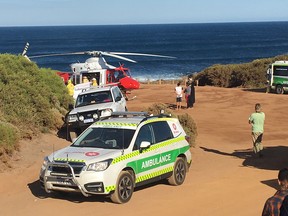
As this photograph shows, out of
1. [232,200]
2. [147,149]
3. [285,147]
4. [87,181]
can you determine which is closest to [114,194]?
[87,181]

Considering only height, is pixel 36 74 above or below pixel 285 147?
above

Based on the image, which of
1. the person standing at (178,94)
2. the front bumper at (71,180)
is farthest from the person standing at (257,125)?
the person standing at (178,94)

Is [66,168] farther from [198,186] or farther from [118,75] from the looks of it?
[118,75]

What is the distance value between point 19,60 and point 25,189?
8.19 meters

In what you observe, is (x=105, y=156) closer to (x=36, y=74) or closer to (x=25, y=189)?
(x=25, y=189)

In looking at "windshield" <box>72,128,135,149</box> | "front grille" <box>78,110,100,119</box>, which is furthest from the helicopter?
"windshield" <box>72,128,135,149</box>

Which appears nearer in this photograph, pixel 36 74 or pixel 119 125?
pixel 119 125

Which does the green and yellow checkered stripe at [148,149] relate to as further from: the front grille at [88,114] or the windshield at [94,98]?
the windshield at [94,98]

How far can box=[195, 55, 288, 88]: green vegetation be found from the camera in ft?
131

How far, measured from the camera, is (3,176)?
12.4m

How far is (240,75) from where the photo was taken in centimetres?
4106

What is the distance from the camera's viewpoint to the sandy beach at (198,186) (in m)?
10.1

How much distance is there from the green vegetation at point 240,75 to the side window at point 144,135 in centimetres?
2853

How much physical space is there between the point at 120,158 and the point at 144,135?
116 cm
